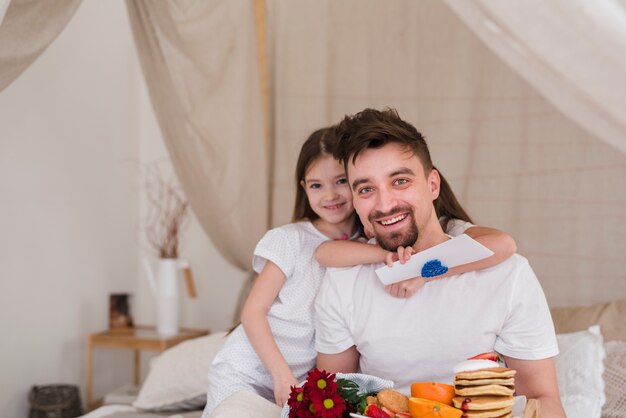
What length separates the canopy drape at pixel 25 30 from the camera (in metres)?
1.77

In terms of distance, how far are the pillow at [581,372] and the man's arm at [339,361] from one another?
67cm

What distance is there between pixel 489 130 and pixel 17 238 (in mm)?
1910

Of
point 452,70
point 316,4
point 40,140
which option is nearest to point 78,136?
point 40,140

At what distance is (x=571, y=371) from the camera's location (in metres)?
2.09

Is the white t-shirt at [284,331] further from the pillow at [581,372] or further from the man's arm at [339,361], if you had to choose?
the pillow at [581,372]

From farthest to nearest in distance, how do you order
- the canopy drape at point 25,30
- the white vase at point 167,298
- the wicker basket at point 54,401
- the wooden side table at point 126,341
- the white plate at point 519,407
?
the white vase at point 167,298 → the wooden side table at point 126,341 → the wicker basket at point 54,401 → the canopy drape at point 25,30 → the white plate at point 519,407

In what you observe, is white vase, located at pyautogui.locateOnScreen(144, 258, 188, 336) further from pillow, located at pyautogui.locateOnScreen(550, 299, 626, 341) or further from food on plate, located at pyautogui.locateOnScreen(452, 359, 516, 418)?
food on plate, located at pyautogui.locateOnScreen(452, 359, 516, 418)

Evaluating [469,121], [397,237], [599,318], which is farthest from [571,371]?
[469,121]

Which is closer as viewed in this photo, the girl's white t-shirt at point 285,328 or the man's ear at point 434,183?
the man's ear at point 434,183

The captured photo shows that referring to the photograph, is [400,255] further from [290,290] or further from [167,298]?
[167,298]

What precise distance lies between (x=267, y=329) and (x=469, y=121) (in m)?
1.31

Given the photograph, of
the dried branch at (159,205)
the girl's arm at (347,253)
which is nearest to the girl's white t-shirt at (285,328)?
the girl's arm at (347,253)

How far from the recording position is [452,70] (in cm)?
268

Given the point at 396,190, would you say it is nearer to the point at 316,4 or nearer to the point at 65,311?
the point at 316,4
